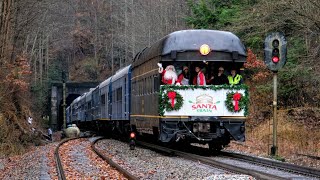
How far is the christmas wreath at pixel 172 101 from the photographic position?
16156 mm

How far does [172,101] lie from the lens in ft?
53.2

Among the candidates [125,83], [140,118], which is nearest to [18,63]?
[125,83]

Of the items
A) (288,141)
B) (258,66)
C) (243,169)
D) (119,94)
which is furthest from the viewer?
(258,66)

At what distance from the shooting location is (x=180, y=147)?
789 inches

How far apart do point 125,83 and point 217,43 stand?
8437 millimetres

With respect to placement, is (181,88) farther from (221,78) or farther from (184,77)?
(221,78)

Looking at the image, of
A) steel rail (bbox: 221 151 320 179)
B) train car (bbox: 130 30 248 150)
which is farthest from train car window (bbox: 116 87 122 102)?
steel rail (bbox: 221 151 320 179)

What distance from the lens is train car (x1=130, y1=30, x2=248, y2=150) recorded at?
Answer: 16281 millimetres

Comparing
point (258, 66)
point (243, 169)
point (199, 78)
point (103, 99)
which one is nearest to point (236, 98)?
point (199, 78)

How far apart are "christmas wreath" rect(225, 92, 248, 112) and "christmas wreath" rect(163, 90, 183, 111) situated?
4.23ft

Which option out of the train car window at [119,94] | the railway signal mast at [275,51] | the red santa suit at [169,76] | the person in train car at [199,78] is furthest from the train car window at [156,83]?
the train car window at [119,94]

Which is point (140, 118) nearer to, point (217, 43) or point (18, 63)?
point (217, 43)

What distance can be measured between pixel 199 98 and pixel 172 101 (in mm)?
753

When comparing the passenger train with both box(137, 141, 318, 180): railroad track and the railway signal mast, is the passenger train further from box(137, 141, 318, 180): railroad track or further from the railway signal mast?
the railway signal mast
